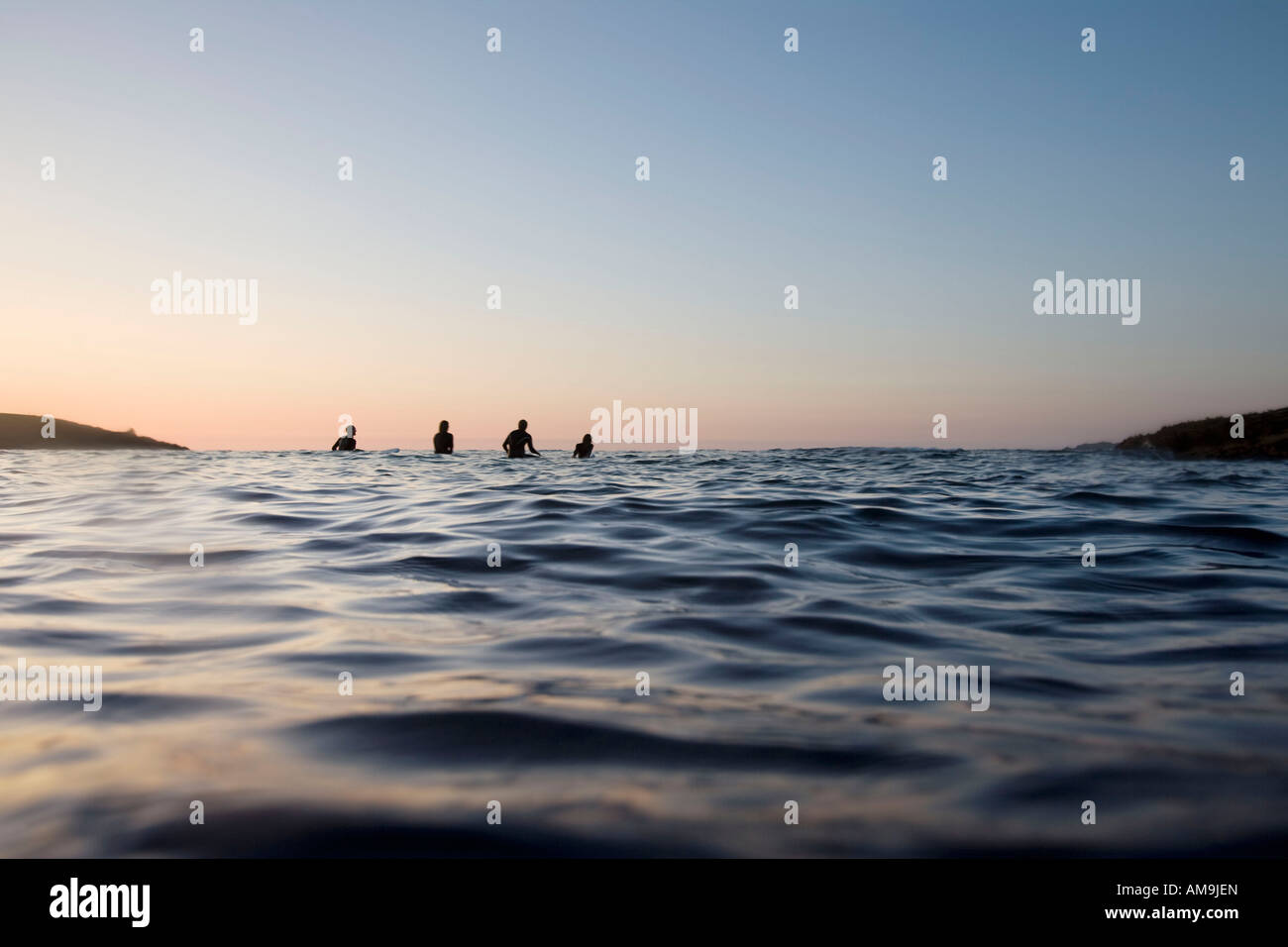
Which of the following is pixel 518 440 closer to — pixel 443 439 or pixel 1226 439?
pixel 443 439

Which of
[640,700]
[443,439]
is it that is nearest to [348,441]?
[443,439]

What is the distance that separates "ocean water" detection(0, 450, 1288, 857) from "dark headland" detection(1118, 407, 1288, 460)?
112 ft

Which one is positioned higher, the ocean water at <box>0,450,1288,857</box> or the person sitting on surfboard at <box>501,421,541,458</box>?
the person sitting on surfboard at <box>501,421,541,458</box>

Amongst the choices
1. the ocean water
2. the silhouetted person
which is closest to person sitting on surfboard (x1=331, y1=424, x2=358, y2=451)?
the silhouetted person

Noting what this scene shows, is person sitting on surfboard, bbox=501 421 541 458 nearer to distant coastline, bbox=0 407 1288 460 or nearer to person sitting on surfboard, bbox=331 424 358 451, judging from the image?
person sitting on surfboard, bbox=331 424 358 451

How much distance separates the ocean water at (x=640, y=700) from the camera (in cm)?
230

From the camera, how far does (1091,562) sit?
6723 millimetres

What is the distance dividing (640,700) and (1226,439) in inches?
1758

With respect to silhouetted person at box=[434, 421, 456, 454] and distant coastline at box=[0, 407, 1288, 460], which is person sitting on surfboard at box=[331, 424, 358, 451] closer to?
silhouetted person at box=[434, 421, 456, 454]

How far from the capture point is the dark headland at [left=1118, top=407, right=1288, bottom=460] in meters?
34.6

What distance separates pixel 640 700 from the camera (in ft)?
11.1

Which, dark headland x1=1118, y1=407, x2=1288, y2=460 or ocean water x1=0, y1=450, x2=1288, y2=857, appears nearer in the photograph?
ocean water x1=0, y1=450, x2=1288, y2=857

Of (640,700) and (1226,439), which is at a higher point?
(1226,439)

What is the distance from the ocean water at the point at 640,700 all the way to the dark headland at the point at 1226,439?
34.1 m
